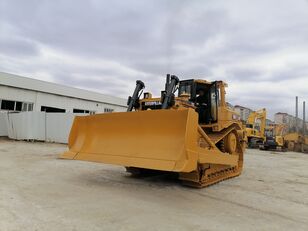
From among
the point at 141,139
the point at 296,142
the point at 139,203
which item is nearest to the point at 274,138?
the point at 296,142

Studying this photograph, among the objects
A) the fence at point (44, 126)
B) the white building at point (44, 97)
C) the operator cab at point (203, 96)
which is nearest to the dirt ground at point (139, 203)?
the operator cab at point (203, 96)

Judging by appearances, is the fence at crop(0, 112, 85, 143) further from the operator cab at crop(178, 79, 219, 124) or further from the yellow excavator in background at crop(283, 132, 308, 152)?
the yellow excavator in background at crop(283, 132, 308, 152)

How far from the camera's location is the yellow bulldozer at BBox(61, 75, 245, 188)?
20.0 feet

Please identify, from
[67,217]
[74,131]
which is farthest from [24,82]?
[67,217]

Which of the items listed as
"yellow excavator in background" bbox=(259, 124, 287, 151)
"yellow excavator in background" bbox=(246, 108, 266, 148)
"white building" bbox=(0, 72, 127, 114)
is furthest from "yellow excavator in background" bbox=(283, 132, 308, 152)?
"white building" bbox=(0, 72, 127, 114)

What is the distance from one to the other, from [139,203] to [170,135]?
1435mm

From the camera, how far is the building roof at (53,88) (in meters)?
24.6

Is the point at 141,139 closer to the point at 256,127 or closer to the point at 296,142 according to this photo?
the point at 256,127

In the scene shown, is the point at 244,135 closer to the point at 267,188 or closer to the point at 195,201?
the point at 267,188

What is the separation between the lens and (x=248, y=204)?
6137 mm

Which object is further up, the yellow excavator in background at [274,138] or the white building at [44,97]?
the white building at [44,97]

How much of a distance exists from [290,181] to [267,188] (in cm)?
181

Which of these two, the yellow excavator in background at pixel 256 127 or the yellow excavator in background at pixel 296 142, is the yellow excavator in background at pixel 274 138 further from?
the yellow excavator in background at pixel 296 142

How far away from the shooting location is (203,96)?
9.30 metres
